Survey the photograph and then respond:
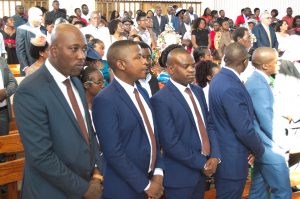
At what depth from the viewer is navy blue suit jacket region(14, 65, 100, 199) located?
2246mm

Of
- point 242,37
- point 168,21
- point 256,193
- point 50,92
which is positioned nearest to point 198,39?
point 168,21

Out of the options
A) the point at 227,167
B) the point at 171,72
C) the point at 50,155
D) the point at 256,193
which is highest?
the point at 171,72

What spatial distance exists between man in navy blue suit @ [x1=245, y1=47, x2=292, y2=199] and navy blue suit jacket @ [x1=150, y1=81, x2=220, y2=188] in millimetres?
676

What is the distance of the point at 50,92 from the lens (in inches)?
90.7

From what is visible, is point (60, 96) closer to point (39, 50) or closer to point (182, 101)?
point (182, 101)

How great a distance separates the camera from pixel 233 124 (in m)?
3.43

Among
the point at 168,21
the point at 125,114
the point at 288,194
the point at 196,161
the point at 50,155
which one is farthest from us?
the point at 168,21

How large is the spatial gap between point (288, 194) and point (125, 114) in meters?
1.72

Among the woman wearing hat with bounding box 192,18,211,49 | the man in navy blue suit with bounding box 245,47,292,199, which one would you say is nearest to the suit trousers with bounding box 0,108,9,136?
the man in navy blue suit with bounding box 245,47,292,199

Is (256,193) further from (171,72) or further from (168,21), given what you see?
(168,21)

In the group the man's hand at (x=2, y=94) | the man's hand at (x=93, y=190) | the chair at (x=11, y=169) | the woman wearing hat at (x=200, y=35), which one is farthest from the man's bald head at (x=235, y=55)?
the woman wearing hat at (x=200, y=35)

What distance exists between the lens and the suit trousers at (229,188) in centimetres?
354

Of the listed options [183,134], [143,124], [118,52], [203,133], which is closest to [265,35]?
[203,133]

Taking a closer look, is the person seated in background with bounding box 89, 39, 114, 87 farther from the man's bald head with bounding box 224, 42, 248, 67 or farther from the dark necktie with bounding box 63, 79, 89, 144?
the dark necktie with bounding box 63, 79, 89, 144
